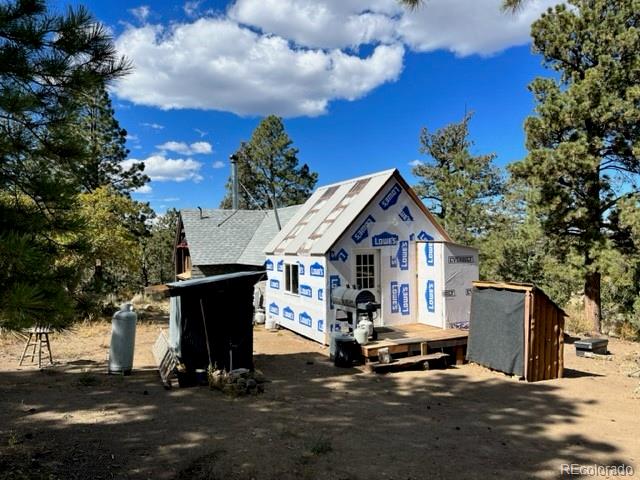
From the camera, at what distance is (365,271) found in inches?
524

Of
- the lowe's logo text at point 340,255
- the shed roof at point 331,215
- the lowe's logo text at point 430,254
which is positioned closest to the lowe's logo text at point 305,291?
the shed roof at point 331,215

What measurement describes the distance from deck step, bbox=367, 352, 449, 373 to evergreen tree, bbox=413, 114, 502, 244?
39.0 ft

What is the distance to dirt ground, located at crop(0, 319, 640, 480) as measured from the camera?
518 centimetres

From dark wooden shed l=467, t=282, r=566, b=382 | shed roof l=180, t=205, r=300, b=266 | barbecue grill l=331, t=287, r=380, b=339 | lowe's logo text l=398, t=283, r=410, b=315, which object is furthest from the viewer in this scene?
shed roof l=180, t=205, r=300, b=266

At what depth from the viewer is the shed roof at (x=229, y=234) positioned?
2119 centimetres

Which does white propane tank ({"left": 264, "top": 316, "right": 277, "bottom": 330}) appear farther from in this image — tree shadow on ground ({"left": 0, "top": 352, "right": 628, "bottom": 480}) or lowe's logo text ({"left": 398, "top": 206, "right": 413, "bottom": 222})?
tree shadow on ground ({"left": 0, "top": 352, "right": 628, "bottom": 480})

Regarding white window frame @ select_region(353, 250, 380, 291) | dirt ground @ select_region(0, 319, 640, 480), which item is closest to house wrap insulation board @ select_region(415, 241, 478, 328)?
white window frame @ select_region(353, 250, 380, 291)

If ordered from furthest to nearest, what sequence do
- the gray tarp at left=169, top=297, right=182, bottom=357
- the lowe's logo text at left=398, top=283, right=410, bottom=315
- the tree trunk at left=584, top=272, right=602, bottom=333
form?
the tree trunk at left=584, top=272, right=602, bottom=333 < the lowe's logo text at left=398, top=283, right=410, bottom=315 < the gray tarp at left=169, top=297, right=182, bottom=357

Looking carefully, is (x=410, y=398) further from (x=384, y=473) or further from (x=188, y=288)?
(x=188, y=288)

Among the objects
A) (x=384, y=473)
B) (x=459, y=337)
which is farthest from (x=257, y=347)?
(x=384, y=473)

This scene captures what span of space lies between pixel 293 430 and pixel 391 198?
8.63 metres

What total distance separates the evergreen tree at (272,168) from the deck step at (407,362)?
98.4ft

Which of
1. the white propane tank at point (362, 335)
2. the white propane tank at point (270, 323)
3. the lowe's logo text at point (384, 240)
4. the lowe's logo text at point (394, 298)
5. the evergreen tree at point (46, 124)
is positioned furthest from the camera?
the white propane tank at point (270, 323)

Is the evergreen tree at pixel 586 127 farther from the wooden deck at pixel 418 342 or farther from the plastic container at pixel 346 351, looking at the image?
the plastic container at pixel 346 351
